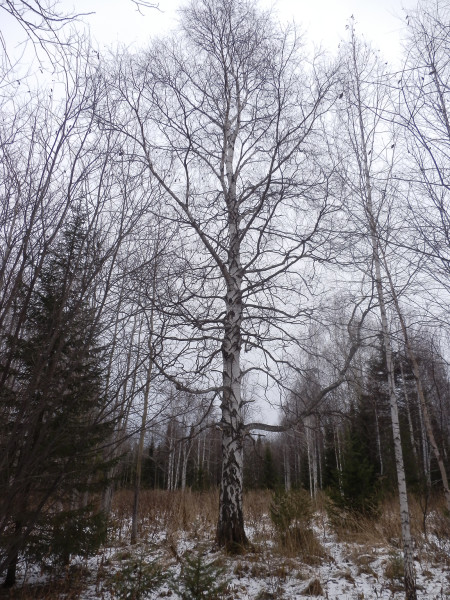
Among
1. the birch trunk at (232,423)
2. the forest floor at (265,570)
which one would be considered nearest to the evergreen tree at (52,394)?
the forest floor at (265,570)

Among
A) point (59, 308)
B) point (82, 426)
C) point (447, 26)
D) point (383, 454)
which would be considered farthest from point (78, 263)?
point (383, 454)

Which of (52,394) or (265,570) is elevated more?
(52,394)

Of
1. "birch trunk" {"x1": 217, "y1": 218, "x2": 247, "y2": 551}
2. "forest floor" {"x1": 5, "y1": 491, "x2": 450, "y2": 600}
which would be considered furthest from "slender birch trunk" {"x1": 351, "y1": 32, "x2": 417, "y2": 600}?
"birch trunk" {"x1": 217, "y1": 218, "x2": 247, "y2": 551}

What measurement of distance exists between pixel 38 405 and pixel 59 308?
1.50ft

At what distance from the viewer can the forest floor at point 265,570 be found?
4000mm

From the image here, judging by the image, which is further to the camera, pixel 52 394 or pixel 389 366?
pixel 389 366

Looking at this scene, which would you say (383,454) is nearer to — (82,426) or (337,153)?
(337,153)

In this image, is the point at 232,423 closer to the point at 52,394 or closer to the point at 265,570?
the point at 265,570

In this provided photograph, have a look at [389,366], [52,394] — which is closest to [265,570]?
[389,366]

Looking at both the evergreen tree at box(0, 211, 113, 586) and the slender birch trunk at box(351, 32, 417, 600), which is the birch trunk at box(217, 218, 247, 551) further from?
the evergreen tree at box(0, 211, 113, 586)

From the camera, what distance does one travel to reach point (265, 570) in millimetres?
5352

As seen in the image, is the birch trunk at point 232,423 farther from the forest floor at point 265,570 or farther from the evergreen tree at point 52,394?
the evergreen tree at point 52,394

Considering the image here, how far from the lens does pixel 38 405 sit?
5.69 feet

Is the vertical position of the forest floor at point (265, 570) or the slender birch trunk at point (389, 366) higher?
the slender birch trunk at point (389, 366)
